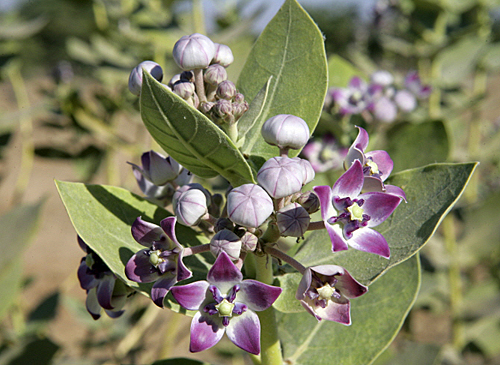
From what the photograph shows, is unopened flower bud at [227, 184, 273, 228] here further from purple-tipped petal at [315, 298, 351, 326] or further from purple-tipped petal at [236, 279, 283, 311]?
purple-tipped petal at [315, 298, 351, 326]

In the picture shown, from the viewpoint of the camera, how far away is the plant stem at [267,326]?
101cm

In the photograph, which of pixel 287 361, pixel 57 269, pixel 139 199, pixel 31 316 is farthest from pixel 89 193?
pixel 57 269

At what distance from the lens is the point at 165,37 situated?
2.92 meters

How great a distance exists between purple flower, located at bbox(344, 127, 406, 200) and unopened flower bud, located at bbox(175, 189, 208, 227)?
0.33 metres

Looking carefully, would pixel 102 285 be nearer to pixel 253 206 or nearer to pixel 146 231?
pixel 146 231

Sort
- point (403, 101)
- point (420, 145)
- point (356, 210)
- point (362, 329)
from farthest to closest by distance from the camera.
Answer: point (403, 101) < point (420, 145) < point (362, 329) < point (356, 210)

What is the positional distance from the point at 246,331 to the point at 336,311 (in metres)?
0.19

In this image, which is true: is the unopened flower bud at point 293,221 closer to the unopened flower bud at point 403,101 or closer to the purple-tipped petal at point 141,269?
the purple-tipped petal at point 141,269

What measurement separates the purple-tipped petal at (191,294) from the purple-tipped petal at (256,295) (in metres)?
0.07

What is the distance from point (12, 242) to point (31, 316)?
2.44 ft

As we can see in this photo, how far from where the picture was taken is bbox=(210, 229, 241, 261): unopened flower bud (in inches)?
35.2

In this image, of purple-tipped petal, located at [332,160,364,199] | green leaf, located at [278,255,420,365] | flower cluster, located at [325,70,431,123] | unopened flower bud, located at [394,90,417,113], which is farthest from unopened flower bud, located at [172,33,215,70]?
unopened flower bud, located at [394,90,417,113]

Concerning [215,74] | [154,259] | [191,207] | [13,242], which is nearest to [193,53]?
[215,74]

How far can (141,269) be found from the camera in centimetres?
99
